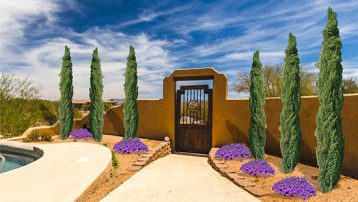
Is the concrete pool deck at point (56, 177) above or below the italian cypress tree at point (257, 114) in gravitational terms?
below

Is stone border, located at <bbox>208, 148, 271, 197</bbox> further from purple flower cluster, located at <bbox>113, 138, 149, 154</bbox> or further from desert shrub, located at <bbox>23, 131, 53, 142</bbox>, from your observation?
desert shrub, located at <bbox>23, 131, 53, 142</bbox>

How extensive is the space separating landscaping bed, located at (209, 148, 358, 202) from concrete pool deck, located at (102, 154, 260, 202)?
0.21 metres

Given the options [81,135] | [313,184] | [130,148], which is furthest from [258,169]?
[81,135]

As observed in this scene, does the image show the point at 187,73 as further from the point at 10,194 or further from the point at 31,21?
the point at 10,194

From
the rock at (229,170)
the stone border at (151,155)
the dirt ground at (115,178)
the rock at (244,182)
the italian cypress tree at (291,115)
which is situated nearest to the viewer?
the dirt ground at (115,178)

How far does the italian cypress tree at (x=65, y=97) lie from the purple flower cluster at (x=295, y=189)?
1211cm

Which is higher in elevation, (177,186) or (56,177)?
(56,177)

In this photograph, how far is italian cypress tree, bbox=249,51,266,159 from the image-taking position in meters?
11.6

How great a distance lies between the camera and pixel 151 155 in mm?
12266

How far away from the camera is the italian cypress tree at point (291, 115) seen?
955 centimetres

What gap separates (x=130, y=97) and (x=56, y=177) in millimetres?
8212

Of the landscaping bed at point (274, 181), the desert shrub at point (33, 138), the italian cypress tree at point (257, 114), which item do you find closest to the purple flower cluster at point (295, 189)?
the landscaping bed at point (274, 181)

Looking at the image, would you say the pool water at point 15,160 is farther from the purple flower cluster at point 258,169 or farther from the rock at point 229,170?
the purple flower cluster at point 258,169

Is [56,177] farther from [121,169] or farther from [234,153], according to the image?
[234,153]
